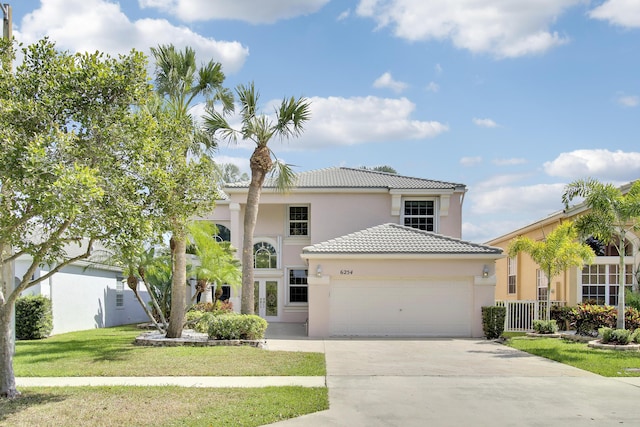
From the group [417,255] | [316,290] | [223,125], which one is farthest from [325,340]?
[223,125]

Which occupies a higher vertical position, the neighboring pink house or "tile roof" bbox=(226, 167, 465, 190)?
"tile roof" bbox=(226, 167, 465, 190)

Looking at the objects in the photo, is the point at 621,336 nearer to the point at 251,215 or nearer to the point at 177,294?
the point at 251,215

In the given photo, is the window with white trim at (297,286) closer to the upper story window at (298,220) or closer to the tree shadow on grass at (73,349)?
the upper story window at (298,220)

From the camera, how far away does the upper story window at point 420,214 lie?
26875 millimetres

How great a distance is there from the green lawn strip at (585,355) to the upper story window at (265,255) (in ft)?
39.2

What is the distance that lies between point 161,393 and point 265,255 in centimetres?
1773

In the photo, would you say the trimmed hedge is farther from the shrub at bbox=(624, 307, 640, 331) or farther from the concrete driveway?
the concrete driveway

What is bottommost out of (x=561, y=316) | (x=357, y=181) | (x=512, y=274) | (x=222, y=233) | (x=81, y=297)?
(x=561, y=316)

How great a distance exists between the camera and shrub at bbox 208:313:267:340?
16922mm

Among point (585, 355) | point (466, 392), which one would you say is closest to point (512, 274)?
point (585, 355)

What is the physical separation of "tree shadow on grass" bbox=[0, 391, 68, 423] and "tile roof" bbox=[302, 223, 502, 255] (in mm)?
11949

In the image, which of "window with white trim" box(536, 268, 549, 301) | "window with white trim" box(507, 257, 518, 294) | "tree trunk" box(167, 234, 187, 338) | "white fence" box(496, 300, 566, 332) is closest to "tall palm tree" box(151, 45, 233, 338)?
"tree trunk" box(167, 234, 187, 338)

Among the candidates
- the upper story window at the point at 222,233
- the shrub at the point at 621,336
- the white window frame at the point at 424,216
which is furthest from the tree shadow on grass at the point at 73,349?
the white window frame at the point at 424,216

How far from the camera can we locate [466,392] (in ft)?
34.6
